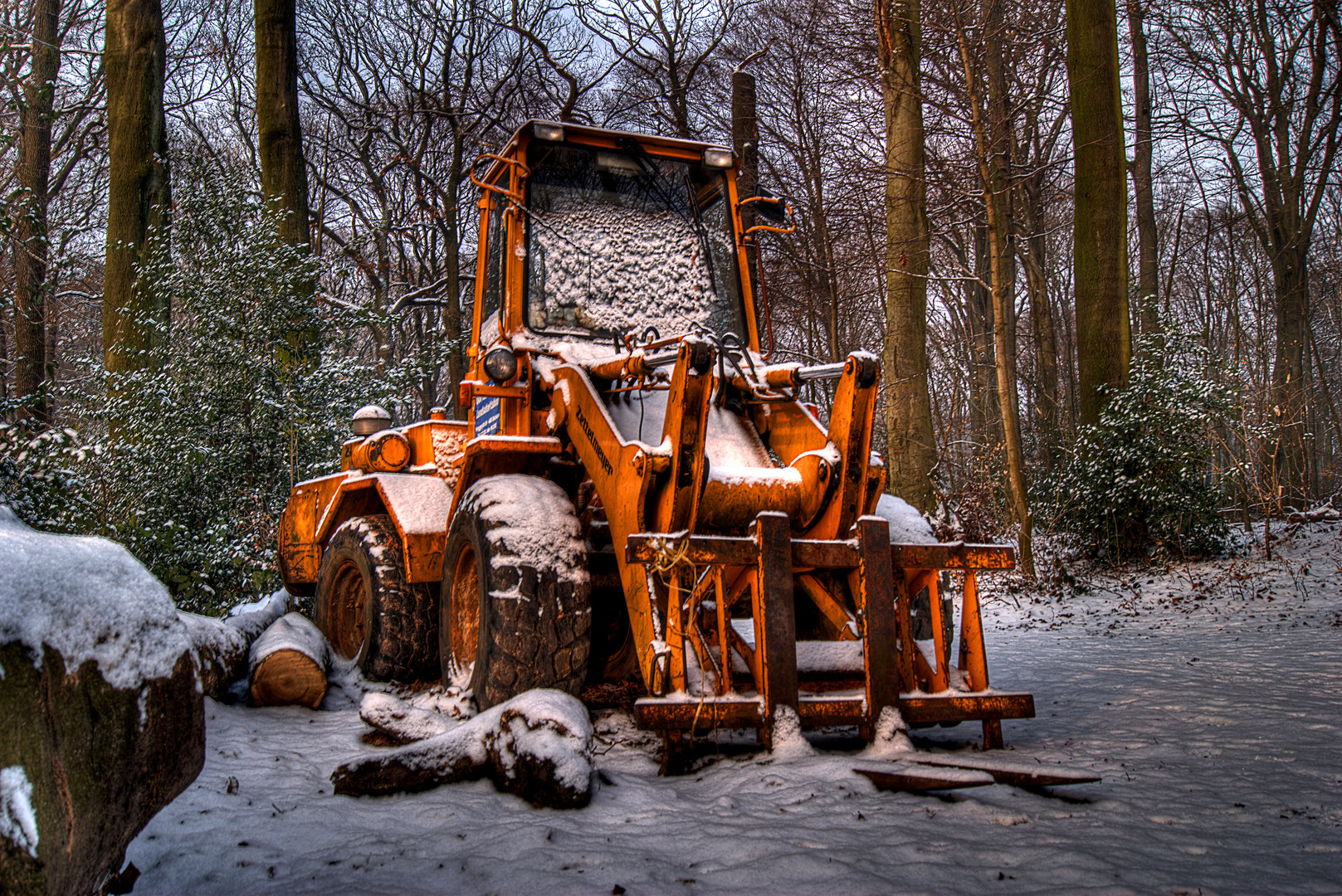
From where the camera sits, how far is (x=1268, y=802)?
132 inches

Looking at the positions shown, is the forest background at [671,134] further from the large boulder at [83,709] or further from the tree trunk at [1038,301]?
the large boulder at [83,709]

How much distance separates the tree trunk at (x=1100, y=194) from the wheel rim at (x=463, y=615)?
31.1 feet

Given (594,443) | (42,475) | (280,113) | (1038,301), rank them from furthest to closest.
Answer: (1038,301) → (280,113) → (42,475) → (594,443)

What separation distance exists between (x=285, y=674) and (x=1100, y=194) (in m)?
11.0

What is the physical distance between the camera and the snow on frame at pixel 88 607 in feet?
6.23

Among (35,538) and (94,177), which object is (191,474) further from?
(94,177)

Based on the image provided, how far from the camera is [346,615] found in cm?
657

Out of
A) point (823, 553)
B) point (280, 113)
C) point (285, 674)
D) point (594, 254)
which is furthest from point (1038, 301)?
point (285, 674)

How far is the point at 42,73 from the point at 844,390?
56.6 feet

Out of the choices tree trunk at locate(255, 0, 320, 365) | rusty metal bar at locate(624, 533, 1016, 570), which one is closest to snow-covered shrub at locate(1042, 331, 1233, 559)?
rusty metal bar at locate(624, 533, 1016, 570)

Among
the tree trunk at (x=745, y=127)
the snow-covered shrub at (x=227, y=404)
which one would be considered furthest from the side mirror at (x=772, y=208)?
the tree trunk at (x=745, y=127)

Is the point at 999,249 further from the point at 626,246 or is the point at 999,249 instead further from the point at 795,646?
the point at 795,646

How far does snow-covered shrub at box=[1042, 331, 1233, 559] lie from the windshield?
305 inches

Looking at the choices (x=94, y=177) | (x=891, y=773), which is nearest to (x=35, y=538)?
(x=891, y=773)
